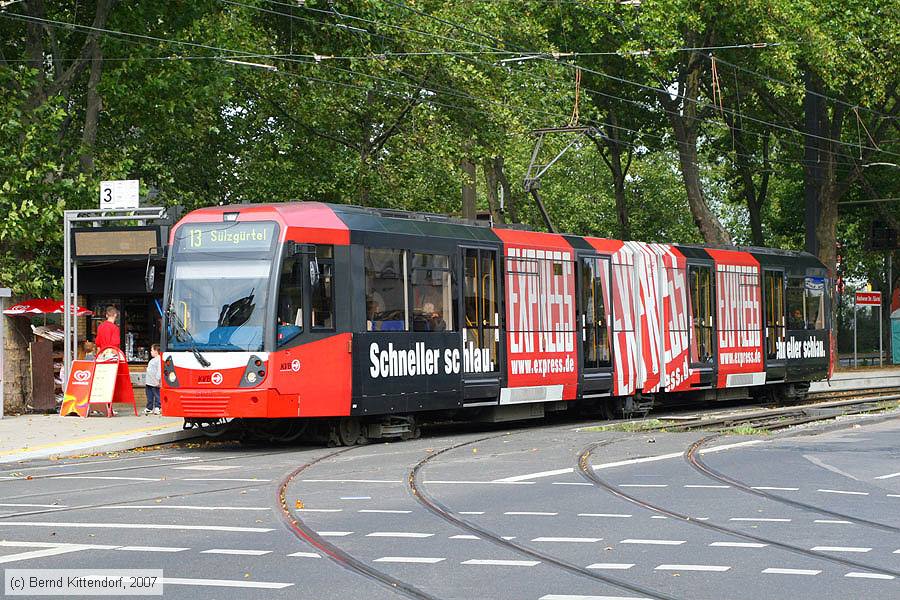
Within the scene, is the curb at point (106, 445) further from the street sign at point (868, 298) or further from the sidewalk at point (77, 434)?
the street sign at point (868, 298)

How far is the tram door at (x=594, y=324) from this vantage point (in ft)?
80.7

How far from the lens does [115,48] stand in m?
27.2

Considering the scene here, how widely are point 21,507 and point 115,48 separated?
53.7 ft

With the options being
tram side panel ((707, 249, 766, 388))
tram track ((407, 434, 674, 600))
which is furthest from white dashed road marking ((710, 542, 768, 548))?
tram side panel ((707, 249, 766, 388))

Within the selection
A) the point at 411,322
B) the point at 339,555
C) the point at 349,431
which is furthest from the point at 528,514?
the point at 411,322

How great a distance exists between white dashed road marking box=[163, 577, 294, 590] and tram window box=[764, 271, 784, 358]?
75.2 ft

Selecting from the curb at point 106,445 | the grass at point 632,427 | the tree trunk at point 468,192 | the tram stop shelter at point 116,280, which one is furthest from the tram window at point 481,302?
the tree trunk at point 468,192

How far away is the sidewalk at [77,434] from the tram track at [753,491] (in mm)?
7378

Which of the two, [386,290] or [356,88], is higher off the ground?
[356,88]

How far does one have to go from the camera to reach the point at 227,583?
8.58 meters

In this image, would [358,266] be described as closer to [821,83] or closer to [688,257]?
[688,257]

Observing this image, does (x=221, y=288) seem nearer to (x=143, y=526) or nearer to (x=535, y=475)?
(x=535, y=475)

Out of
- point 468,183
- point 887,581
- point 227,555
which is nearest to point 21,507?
point 227,555

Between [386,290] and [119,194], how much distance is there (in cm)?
557
